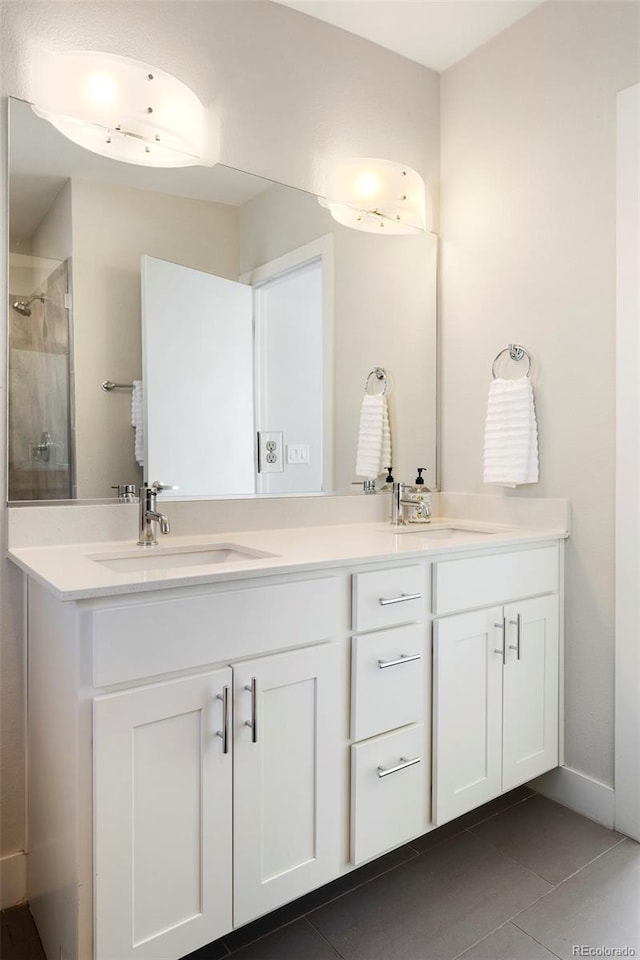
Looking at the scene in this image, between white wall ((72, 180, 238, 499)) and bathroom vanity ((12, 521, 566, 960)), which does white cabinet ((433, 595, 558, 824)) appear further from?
A: white wall ((72, 180, 238, 499))

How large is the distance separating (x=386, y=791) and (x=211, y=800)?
0.49 metres

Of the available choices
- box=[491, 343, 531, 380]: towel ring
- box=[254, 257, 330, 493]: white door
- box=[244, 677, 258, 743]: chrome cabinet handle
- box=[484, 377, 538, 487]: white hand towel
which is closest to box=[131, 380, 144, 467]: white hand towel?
box=[254, 257, 330, 493]: white door

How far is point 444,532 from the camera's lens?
2195mm

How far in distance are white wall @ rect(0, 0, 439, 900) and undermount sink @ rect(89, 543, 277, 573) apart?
26 centimetres

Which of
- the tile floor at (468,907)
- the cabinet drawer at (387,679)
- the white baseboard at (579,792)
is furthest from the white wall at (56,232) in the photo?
the white baseboard at (579,792)

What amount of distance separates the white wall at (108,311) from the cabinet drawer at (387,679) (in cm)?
78

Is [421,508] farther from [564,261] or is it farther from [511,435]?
[564,261]

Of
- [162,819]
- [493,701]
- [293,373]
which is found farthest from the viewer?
[293,373]

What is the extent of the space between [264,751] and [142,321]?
3.77ft

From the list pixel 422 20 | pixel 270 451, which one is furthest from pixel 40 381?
pixel 422 20

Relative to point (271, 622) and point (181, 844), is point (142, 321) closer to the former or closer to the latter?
point (271, 622)

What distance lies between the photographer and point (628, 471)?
1845 mm

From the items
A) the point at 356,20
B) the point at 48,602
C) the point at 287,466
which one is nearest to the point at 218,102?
the point at 356,20

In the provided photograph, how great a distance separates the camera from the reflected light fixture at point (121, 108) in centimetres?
162
